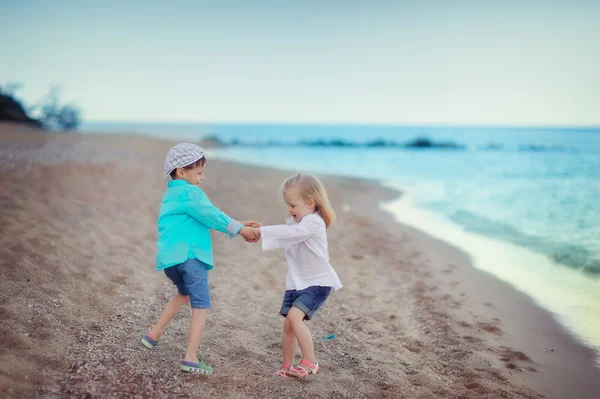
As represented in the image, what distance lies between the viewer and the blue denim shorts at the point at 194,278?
11.2 ft

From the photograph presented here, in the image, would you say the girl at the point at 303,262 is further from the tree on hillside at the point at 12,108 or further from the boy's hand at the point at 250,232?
the tree on hillside at the point at 12,108

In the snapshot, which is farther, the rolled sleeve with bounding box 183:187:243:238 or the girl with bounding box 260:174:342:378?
the girl with bounding box 260:174:342:378

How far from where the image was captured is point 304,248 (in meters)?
3.69

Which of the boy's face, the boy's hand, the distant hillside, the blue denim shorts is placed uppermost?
the distant hillside

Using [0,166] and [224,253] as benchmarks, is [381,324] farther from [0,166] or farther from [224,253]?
[0,166]

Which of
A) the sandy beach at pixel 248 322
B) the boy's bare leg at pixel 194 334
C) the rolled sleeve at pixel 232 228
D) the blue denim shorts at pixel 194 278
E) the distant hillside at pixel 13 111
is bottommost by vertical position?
the sandy beach at pixel 248 322

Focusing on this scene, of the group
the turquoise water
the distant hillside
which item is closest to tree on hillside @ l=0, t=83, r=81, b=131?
the distant hillside

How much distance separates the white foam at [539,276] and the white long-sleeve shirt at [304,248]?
2534 mm

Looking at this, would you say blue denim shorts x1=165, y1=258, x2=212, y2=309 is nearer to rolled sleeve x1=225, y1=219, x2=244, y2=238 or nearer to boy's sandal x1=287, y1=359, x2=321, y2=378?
rolled sleeve x1=225, y1=219, x2=244, y2=238

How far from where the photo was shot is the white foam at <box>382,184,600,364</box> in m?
4.98

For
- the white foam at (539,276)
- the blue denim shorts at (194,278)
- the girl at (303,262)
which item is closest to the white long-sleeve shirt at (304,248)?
the girl at (303,262)

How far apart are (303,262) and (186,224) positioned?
0.87 m

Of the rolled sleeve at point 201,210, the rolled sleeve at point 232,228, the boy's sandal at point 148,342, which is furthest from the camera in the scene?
the boy's sandal at point 148,342

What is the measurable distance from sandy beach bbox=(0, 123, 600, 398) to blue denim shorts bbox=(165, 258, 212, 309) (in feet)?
1.65
